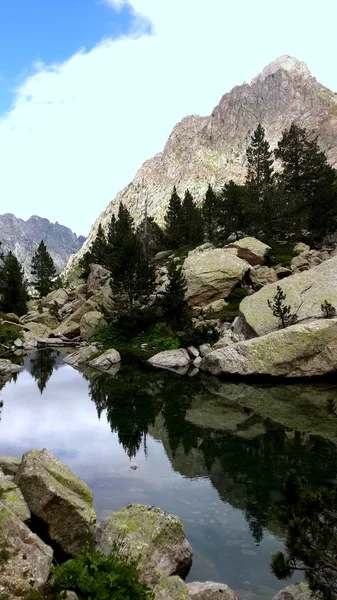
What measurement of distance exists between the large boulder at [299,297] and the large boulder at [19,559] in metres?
27.3

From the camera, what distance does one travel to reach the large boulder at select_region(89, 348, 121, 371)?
38000 millimetres

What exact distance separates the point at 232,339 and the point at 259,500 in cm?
2289

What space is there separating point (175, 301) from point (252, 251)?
12681 millimetres

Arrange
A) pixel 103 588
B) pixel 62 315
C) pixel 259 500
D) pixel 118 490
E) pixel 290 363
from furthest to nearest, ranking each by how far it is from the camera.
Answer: pixel 62 315 → pixel 290 363 → pixel 118 490 → pixel 259 500 → pixel 103 588

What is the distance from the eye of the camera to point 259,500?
13242 millimetres

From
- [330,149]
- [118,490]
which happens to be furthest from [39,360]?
[330,149]

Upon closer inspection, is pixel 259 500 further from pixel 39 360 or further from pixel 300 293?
pixel 39 360

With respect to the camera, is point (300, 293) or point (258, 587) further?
point (300, 293)

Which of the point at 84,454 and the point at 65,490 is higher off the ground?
the point at 65,490

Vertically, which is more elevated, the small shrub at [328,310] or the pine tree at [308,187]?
the pine tree at [308,187]

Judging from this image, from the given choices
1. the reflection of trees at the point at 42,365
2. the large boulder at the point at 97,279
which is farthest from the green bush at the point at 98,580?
the large boulder at the point at 97,279

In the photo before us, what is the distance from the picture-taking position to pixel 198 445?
1841 cm

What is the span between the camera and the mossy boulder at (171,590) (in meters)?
7.64

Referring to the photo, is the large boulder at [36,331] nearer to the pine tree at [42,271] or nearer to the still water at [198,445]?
the still water at [198,445]
